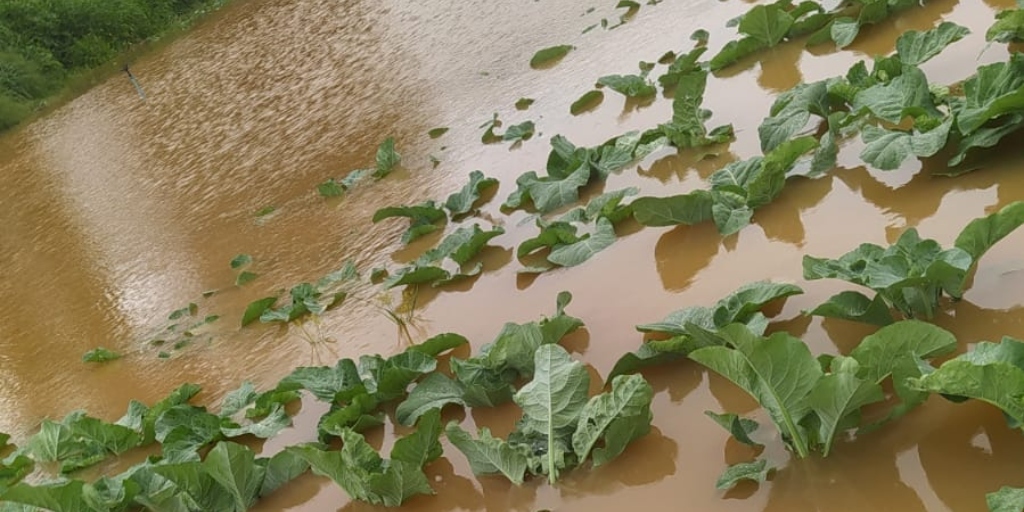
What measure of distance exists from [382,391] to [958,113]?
2.46m

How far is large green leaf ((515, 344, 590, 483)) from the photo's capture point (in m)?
2.73

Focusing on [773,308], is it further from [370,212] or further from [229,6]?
[229,6]

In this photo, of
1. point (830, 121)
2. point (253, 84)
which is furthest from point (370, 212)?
point (253, 84)

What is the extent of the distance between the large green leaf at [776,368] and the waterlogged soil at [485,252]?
153 millimetres

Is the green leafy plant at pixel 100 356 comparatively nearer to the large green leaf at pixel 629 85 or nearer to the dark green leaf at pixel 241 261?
the dark green leaf at pixel 241 261

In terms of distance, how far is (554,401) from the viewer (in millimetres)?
2787

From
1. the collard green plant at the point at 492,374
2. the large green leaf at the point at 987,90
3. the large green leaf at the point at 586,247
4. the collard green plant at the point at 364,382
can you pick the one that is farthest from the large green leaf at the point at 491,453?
the large green leaf at the point at 987,90

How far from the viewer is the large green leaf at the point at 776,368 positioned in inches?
89.2

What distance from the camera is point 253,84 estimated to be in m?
12.4

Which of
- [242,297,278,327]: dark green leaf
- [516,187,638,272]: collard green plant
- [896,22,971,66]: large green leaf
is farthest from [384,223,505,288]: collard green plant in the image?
[896,22,971,66]: large green leaf

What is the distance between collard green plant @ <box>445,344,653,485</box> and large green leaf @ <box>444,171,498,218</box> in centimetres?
263

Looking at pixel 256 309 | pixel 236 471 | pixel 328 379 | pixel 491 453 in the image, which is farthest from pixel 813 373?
pixel 256 309

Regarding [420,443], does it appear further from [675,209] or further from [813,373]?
[675,209]

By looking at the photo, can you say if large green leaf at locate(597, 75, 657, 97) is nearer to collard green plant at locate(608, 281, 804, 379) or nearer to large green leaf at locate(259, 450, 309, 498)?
collard green plant at locate(608, 281, 804, 379)
